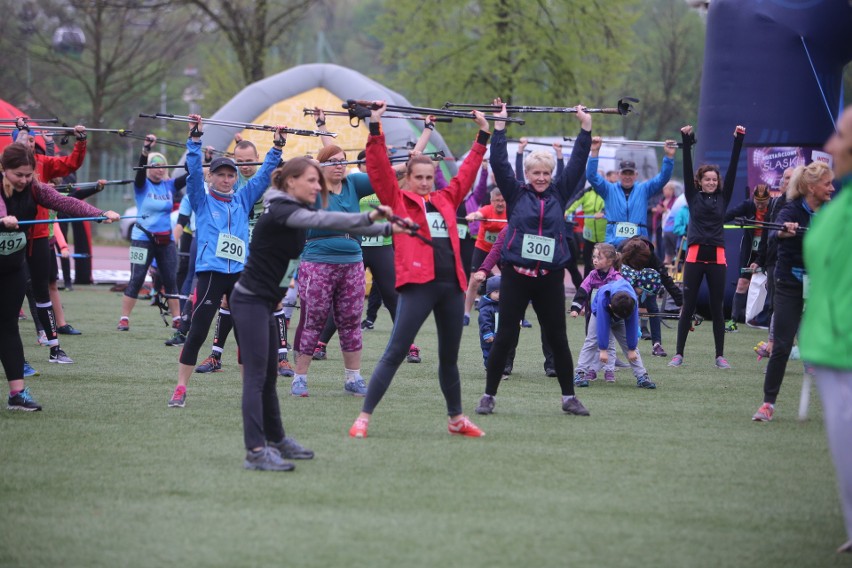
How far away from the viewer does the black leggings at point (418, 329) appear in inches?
290

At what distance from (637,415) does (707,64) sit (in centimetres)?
902

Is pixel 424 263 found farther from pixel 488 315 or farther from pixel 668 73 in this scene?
pixel 668 73

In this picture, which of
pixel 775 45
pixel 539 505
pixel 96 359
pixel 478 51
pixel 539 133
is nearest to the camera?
pixel 539 505

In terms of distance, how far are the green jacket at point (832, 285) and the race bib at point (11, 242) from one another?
5543mm

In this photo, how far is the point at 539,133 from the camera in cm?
3186

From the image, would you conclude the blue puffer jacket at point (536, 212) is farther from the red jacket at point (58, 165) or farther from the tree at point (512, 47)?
the tree at point (512, 47)

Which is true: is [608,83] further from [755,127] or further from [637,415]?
[637,415]

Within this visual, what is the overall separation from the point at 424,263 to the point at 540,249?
1.18 m

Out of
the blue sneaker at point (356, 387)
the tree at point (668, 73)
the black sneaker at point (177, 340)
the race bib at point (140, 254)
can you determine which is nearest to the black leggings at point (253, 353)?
the blue sneaker at point (356, 387)

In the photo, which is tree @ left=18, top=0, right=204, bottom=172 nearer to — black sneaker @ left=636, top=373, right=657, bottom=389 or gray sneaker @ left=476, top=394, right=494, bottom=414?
black sneaker @ left=636, top=373, right=657, bottom=389

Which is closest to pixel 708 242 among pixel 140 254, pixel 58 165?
pixel 58 165

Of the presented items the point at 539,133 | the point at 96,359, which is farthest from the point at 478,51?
the point at 96,359

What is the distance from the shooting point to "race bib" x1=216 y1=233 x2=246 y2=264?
8961 mm

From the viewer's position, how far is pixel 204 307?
8.80 meters
